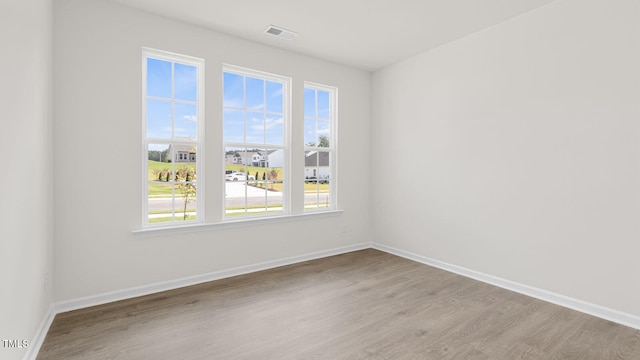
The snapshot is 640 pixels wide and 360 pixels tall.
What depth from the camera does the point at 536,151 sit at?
3078 millimetres

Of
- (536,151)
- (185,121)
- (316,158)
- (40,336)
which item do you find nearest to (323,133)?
(316,158)

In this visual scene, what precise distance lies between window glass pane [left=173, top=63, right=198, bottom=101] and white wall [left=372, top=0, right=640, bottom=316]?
2.87 meters

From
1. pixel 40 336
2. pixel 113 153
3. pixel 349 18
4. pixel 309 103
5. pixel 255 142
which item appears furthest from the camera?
pixel 309 103

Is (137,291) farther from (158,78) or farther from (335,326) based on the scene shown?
(158,78)

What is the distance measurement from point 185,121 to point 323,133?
200 cm

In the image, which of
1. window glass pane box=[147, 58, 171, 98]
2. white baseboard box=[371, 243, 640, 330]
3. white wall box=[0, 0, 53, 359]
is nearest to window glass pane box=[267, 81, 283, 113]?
window glass pane box=[147, 58, 171, 98]

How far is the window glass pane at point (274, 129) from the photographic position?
406 cm

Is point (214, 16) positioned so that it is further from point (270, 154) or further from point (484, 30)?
point (484, 30)

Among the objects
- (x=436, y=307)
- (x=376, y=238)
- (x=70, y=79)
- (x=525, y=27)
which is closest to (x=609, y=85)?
(x=525, y=27)

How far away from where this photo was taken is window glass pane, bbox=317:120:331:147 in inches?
182

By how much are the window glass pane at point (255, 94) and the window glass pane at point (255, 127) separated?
0.09 meters

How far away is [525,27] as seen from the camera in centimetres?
312

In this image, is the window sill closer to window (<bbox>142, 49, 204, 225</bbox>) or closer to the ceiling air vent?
window (<bbox>142, 49, 204, 225</bbox>)

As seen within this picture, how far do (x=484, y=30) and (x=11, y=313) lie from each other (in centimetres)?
468
